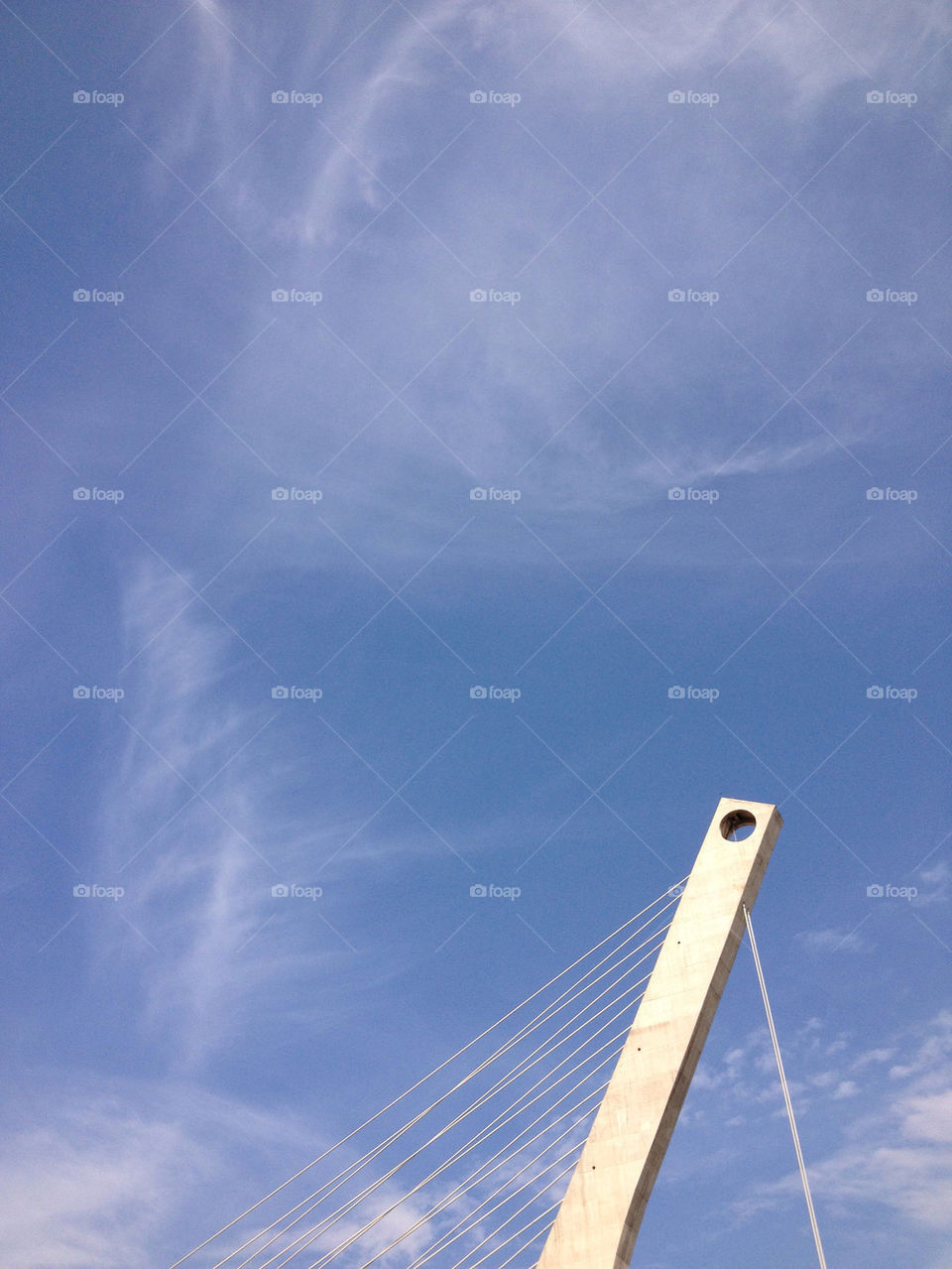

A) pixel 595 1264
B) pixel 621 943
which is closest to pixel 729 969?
pixel 621 943

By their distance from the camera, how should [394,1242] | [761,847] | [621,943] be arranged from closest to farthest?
[394,1242] < [761,847] < [621,943]

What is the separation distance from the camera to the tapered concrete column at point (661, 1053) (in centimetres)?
1916

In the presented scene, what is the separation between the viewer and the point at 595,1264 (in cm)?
1881

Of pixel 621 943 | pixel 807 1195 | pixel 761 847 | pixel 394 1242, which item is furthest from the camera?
pixel 621 943

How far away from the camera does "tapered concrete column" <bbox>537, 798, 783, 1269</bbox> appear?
19.2 meters

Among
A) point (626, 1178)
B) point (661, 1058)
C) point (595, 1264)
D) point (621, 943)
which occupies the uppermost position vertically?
point (621, 943)

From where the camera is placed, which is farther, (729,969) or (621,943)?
(621,943)

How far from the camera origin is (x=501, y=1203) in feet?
68.3

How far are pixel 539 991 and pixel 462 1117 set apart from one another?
2998mm

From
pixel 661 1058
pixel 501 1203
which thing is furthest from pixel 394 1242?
pixel 661 1058

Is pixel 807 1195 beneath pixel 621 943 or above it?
beneath

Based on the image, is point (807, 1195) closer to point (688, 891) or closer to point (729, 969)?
point (729, 969)

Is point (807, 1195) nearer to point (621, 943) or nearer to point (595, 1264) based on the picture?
point (595, 1264)

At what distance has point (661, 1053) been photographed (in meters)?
20.3
